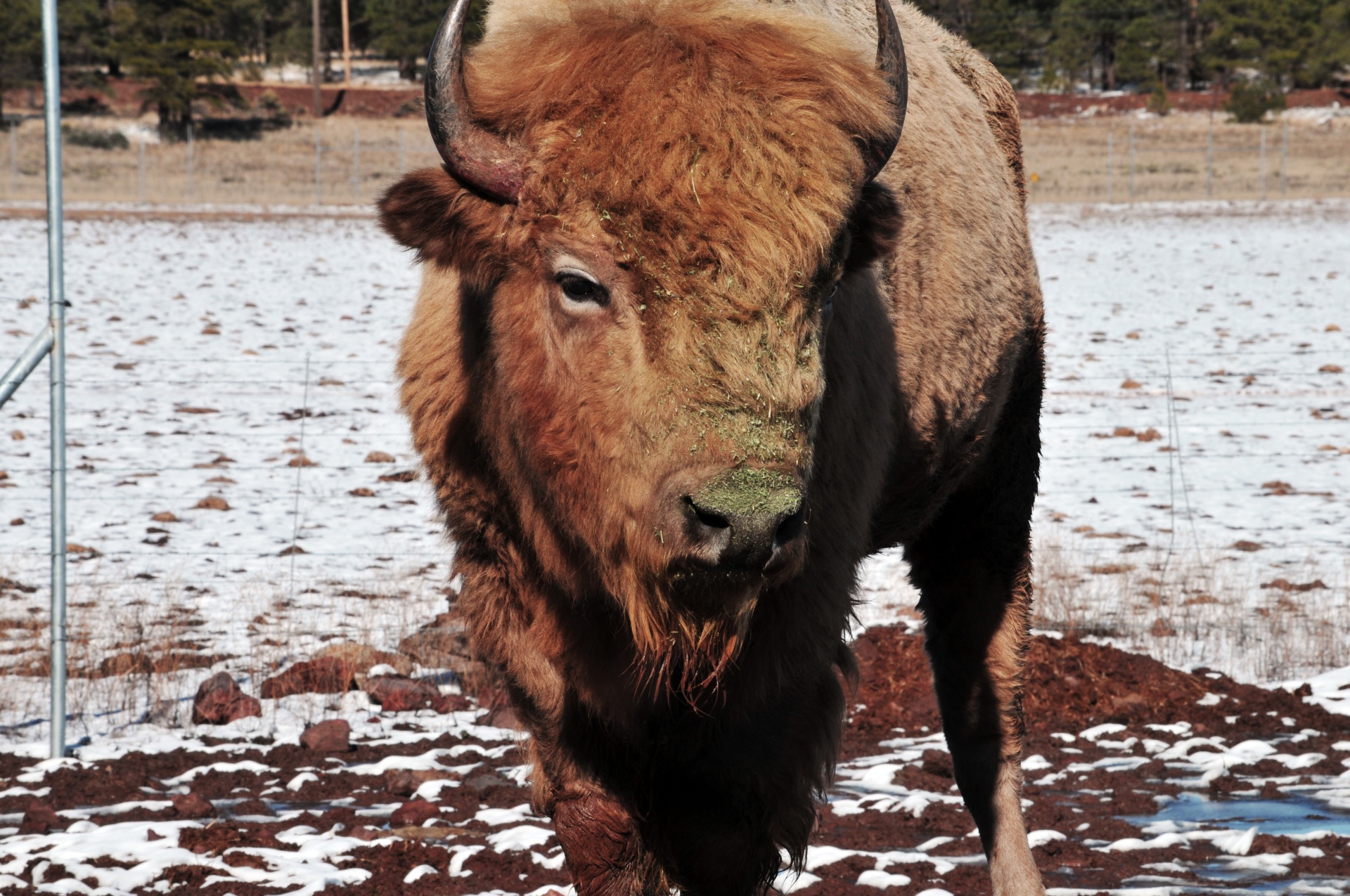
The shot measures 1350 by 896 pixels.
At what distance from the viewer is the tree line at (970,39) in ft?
176

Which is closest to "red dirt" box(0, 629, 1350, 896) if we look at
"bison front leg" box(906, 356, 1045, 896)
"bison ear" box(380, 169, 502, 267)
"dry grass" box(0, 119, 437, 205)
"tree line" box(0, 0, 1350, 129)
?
"bison front leg" box(906, 356, 1045, 896)

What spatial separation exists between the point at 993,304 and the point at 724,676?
7.18 feet

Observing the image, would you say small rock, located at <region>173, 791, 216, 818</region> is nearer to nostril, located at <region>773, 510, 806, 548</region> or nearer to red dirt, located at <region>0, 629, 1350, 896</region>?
red dirt, located at <region>0, 629, 1350, 896</region>

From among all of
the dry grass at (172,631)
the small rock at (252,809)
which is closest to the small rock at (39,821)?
the small rock at (252,809)

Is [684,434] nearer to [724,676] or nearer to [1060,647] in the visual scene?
[724,676]

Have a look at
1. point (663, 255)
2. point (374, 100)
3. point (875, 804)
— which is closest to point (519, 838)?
point (875, 804)

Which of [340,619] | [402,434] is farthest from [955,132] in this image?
[402,434]

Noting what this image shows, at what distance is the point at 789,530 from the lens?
253cm

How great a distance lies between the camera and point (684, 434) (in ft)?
8.37

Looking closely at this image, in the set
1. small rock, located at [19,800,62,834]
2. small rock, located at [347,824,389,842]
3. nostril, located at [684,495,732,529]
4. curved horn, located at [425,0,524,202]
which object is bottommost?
small rock, located at [19,800,62,834]

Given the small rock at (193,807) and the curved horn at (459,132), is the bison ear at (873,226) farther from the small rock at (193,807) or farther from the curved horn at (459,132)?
the small rock at (193,807)

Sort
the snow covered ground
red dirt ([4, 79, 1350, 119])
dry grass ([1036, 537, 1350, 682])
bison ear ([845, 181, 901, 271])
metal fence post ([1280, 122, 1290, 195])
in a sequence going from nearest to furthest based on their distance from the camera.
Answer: bison ear ([845, 181, 901, 271]) → dry grass ([1036, 537, 1350, 682]) → the snow covered ground → metal fence post ([1280, 122, 1290, 195]) → red dirt ([4, 79, 1350, 119])

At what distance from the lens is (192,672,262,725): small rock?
5984 millimetres

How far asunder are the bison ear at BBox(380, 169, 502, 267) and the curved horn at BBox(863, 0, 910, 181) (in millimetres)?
929
